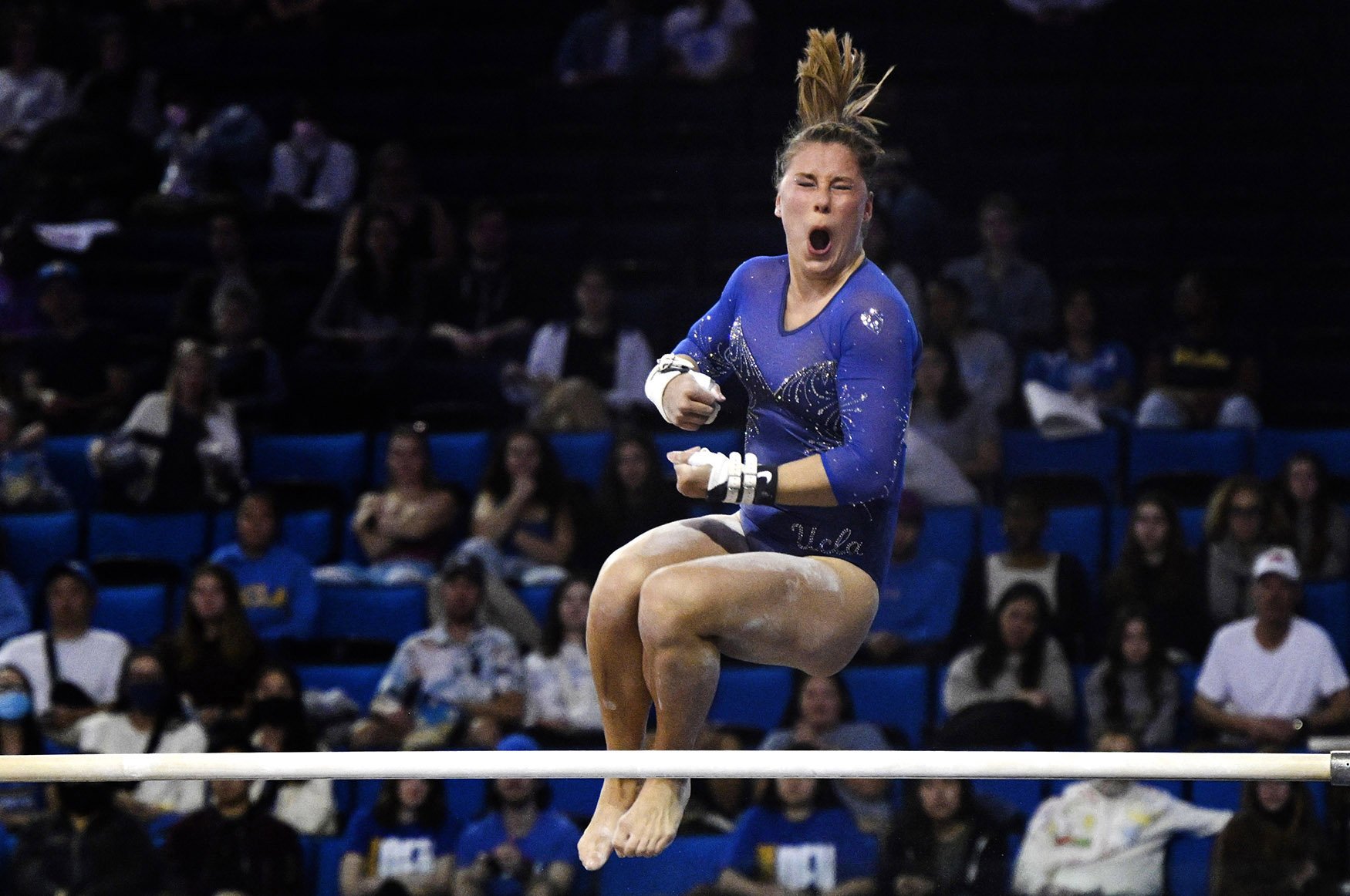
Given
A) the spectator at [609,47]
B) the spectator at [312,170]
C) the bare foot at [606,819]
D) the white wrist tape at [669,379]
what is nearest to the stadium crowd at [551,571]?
the spectator at [312,170]

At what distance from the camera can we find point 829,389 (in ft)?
11.5

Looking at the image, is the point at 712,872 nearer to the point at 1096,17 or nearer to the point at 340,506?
the point at 340,506

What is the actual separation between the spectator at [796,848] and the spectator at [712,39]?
4.13 meters

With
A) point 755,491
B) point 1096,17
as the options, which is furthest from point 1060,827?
point 1096,17

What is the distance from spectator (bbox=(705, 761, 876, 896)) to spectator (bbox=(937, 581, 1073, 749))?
0.60m

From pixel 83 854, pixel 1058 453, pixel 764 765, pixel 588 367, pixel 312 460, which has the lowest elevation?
pixel 83 854

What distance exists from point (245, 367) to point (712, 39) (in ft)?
9.41

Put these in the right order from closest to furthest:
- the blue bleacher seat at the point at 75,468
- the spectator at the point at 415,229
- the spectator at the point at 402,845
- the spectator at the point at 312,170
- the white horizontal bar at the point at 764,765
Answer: the white horizontal bar at the point at 764,765, the spectator at the point at 402,845, the spectator at the point at 415,229, the blue bleacher seat at the point at 75,468, the spectator at the point at 312,170

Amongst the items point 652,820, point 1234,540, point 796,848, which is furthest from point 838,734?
point 652,820

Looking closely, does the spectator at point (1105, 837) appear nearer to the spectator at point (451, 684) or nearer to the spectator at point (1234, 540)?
the spectator at point (1234, 540)

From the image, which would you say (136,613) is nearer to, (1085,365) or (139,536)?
(139,536)

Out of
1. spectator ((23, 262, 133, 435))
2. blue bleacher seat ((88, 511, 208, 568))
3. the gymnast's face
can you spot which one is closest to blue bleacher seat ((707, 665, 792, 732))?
blue bleacher seat ((88, 511, 208, 568))

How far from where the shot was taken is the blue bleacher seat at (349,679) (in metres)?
6.47

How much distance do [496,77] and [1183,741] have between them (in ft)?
16.6
